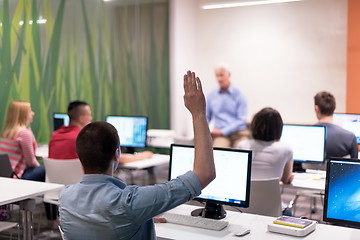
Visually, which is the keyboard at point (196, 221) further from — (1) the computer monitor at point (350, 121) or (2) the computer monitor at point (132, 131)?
(2) the computer monitor at point (132, 131)

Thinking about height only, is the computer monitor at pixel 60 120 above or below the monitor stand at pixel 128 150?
above

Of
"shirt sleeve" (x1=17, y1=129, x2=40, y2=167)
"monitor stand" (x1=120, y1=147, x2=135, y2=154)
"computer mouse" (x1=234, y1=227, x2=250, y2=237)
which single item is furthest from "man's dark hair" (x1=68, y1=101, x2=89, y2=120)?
"computer mouse" (x1=234, y1=227, x2=250, y2=237)

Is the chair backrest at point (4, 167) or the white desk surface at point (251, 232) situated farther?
the chair backrest at point (4, 167)

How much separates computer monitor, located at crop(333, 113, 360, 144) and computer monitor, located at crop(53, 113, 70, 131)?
3.29m

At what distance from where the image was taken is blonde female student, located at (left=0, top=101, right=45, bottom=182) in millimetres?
4980

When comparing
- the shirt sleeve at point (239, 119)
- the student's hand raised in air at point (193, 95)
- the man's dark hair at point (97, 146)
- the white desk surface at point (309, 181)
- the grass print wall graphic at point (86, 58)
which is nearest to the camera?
the student's hand raised in air at point (193, 95)

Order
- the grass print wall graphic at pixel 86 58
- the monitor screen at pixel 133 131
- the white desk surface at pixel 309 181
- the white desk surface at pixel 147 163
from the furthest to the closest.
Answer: the grass print wall graphic at pixel 86 58, the monitor screen at pixel 133 131, the white desk surface at pixel 147 163, the white desk surface at pixel 309 181

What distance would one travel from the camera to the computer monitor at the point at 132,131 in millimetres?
5820

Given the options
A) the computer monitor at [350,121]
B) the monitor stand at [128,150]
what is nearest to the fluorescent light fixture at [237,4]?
the computer monitor at [350,121]

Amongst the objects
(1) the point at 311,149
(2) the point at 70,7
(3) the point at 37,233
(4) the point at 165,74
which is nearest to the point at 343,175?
(1) the point at 311,149

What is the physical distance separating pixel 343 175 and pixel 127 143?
3.65 metres

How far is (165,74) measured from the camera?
29.3ft

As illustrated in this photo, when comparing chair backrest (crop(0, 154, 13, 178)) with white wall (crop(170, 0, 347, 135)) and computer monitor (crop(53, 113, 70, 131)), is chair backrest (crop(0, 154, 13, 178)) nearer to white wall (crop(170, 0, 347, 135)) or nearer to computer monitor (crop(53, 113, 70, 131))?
computer monitor (crop(53, 113, 70, 131))

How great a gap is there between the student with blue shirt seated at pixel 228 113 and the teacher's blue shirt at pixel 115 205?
554 centimetres
